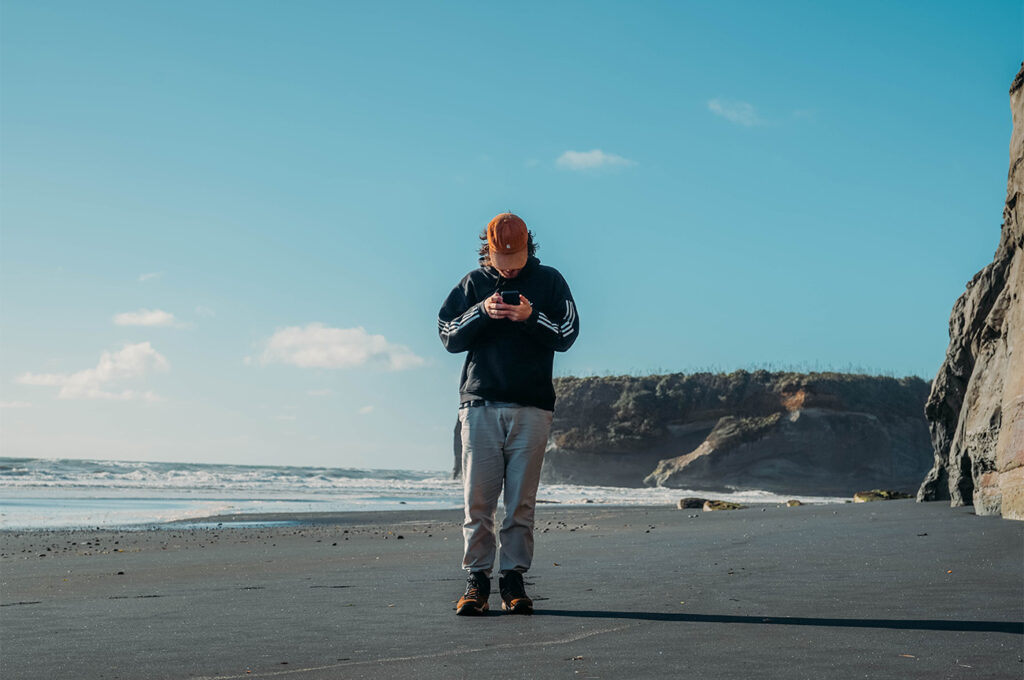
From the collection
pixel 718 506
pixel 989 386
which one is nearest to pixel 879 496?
pixel 718 506

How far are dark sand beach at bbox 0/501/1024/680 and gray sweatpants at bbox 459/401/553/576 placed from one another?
0.34m

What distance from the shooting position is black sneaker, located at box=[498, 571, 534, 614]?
396 centimetres

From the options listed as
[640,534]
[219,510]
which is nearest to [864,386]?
[219,510]

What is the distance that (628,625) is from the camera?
355 centimetres

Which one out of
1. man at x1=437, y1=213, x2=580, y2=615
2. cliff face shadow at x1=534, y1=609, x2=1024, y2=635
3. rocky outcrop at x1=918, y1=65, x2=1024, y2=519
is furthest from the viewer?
rocky outcrop at x1=918, y1=65, x2=1024, y2=519

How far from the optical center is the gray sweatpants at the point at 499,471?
4.27 meters

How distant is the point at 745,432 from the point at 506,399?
47712 mm

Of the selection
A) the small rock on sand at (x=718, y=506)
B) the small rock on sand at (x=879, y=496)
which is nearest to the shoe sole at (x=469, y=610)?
the small rock on sand at (x=718, y=506)

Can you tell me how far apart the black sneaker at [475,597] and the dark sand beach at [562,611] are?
0.07 meters

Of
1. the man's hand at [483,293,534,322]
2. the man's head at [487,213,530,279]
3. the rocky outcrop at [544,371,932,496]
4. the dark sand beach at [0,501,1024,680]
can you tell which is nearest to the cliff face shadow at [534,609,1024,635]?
the dark sand beach at [0,501,1024,680]

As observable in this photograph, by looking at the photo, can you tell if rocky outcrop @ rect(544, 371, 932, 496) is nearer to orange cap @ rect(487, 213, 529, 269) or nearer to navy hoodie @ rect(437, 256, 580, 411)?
navy hoodie @ rect(437, 256, 580, 411)

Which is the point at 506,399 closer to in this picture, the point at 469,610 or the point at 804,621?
the point at 469,610

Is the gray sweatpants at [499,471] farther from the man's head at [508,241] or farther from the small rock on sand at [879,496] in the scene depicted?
the small rock on sand at [879,496]

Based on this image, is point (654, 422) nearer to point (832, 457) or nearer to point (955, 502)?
point (832, 457)
